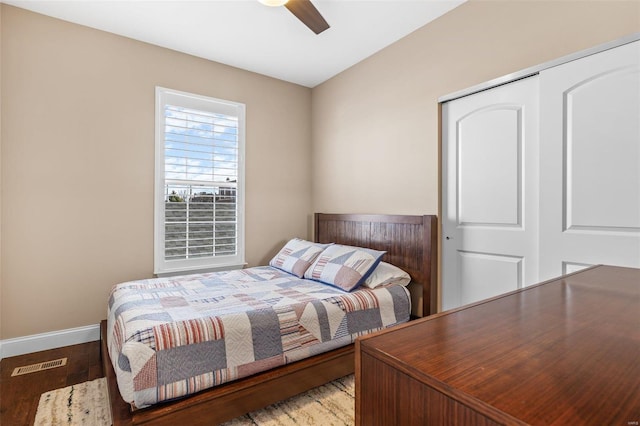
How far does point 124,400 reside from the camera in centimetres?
154

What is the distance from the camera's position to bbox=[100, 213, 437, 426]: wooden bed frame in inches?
61.9

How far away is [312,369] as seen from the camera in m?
2.00

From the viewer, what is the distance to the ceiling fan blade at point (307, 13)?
1.97 m

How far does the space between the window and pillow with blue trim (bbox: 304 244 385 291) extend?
46.2 inches

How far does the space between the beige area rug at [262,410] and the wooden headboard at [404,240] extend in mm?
1043

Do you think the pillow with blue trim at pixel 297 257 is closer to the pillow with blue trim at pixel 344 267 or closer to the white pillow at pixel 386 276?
the pillow with blue trim at pixel 344 267

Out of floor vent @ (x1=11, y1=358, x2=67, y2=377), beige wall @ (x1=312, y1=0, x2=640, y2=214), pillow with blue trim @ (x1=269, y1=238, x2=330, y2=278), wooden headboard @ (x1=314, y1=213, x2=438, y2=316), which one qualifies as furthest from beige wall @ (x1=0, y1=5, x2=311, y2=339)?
wooden headboard @ (x1=314, y1=213, x2=438, y2=316)

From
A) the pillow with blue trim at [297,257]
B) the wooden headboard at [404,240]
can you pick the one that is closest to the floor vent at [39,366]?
the pillow with blue trim at [297,257]

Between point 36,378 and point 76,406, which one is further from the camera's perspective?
point 36,378

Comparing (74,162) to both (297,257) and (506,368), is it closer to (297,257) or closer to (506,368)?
(297,257)

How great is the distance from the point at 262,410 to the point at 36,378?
65.8 inches

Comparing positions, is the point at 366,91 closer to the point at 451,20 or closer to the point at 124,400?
the point at 451,20

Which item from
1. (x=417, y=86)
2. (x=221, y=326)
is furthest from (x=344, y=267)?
(x=417, y=86)

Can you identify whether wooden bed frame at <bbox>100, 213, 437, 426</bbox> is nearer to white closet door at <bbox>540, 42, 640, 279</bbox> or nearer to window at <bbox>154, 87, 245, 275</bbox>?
white closet door at <bbox>540, 42, 640, 279</bbox>
